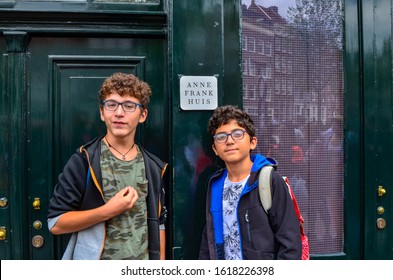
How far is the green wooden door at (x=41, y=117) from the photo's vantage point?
8.33ft

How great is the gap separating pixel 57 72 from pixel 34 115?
331 millimetres

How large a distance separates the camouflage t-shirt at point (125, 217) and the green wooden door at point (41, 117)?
2.03 feet

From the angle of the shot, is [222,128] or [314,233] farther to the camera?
[314,233]

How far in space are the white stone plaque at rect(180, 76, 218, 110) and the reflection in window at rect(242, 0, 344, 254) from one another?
0.27 m

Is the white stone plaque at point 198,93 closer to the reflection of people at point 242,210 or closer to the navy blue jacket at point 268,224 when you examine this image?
the reflection of people at point 242,210

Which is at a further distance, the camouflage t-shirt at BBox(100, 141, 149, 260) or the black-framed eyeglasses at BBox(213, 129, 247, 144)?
the black-framed eyeglasses at BBox(213, 129, 247, 144)

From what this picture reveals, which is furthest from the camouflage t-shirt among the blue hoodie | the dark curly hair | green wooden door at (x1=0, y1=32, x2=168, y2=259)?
green wooden door at (x1=0, y1=32, x2=168, y2=259)

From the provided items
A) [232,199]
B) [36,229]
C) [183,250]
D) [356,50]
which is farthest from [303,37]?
[36,229]

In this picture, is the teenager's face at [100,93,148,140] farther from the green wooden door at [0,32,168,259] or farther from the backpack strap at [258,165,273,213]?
the backpack strap at [258,165,273,213]

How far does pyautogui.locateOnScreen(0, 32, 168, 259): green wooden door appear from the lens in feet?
8.33

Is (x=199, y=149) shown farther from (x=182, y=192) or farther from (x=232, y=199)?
(x=232, y=199)

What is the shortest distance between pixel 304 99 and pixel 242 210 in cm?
110

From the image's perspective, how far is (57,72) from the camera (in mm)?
2586

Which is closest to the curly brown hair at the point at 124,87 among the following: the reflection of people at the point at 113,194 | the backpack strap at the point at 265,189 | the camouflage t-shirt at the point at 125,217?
the reflection of people at the point at 113,194
